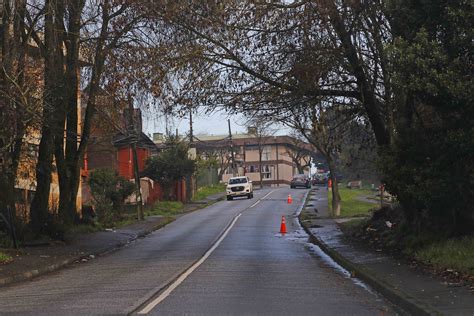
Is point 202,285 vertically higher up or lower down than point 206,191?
lower down

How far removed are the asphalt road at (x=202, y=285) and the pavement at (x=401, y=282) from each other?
0.99 feet

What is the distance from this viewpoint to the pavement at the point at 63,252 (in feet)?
49.8

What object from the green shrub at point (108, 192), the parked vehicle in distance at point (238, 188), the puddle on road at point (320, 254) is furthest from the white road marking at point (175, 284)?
the parked vehicle in distance at point (238, 188)

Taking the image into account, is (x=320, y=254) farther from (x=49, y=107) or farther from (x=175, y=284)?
(x=49, y=107)

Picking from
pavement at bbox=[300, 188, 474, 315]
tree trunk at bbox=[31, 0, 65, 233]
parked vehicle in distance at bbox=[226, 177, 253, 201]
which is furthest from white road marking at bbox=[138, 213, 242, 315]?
parked vehicle in distance at bbox=[226, 177, 253, 201]

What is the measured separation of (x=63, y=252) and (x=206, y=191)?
4739 cm

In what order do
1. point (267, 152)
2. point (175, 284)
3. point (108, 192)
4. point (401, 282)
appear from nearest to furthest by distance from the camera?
1. point (401, 282)
2. point (175, 284)
3. point (108, 192)
4. point (267, 152)

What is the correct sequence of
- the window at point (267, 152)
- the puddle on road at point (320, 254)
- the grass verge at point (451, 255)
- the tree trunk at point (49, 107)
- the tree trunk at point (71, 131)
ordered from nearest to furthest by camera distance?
the grass verge at point (451, 255), the puddle on road at point (320, 254), the tree trunk at point (49, 107), the tree trunk at point (71, 131), the window at point (267, 152)

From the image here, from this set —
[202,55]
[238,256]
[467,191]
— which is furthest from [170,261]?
[467,191]

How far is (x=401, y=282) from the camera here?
11.9 m

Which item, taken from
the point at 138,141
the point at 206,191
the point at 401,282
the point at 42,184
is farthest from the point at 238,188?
the point at 401,282

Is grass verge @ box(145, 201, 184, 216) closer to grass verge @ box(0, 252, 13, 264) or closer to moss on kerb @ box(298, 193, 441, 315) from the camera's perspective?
moss on kerb @ box(298, 193, 441, 315)

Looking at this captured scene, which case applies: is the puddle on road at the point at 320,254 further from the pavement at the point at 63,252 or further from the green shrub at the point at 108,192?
the green shrub at the point at 108,192

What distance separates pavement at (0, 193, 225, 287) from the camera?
15180mm
